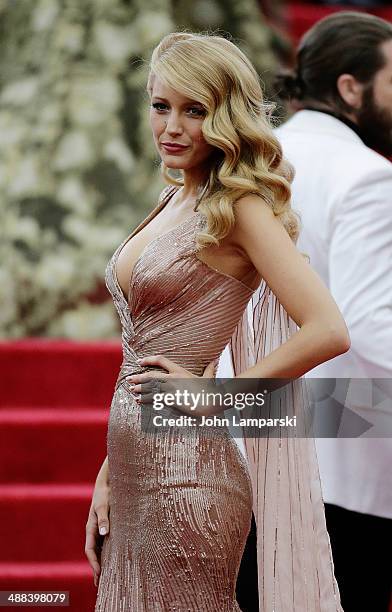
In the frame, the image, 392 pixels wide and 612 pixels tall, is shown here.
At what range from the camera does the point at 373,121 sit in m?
3.08

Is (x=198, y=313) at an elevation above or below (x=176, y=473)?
above

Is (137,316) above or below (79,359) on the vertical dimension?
below

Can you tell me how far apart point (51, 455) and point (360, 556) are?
192cm

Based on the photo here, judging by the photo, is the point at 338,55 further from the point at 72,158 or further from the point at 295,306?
the point at 72,158

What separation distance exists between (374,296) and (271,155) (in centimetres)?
70

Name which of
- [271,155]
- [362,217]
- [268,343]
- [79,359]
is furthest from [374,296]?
[79,359]

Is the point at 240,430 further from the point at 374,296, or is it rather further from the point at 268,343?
the point at 374,296

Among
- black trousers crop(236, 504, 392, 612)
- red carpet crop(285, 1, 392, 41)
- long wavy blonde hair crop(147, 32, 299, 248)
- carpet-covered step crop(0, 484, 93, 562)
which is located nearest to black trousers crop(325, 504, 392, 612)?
black trousers crop(236, 504, 392, 612)

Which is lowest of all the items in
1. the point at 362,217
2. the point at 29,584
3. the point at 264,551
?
the point at 264,551

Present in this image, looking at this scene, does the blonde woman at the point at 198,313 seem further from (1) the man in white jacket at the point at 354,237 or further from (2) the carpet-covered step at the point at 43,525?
(2) the carpet-covered step at the point at 43,525

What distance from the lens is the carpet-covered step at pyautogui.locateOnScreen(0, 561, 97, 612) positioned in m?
3.85

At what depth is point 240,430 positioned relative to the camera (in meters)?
2.47

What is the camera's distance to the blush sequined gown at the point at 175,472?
6.80ft

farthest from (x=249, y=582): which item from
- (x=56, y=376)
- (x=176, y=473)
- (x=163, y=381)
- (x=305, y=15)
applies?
(x=305, y=15)
